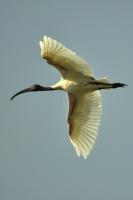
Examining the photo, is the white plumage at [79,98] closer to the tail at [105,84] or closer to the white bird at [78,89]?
the white bird at [78,89]

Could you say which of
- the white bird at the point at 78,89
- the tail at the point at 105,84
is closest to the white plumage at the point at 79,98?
the white bird at the point at 78,89

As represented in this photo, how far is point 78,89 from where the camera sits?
2156cm

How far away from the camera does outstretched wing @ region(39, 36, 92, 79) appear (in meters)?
20.4

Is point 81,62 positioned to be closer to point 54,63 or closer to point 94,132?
point 54,63

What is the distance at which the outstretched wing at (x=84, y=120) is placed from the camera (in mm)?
22438

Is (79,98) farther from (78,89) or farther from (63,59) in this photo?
(63,59)

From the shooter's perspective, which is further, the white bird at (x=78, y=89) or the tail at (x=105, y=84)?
the tail at (x=105, y=84)

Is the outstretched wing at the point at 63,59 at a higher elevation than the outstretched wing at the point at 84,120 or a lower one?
higher

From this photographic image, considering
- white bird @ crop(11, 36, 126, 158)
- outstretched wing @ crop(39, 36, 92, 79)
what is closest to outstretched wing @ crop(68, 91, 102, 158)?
white bird @ crop(11, 36, 126, 158)

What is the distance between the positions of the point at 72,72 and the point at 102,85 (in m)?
0.71

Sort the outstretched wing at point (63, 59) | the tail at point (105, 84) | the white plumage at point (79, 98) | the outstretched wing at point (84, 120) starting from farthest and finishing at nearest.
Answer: the outstretched wing at point (84, 120), the tail at point (105, 84), the white plumage at point (79, 98), the outstretched wing at point (63, 59)

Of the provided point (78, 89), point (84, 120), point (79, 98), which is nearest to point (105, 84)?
point (78, 89)

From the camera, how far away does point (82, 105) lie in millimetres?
22531

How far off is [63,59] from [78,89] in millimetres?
960
